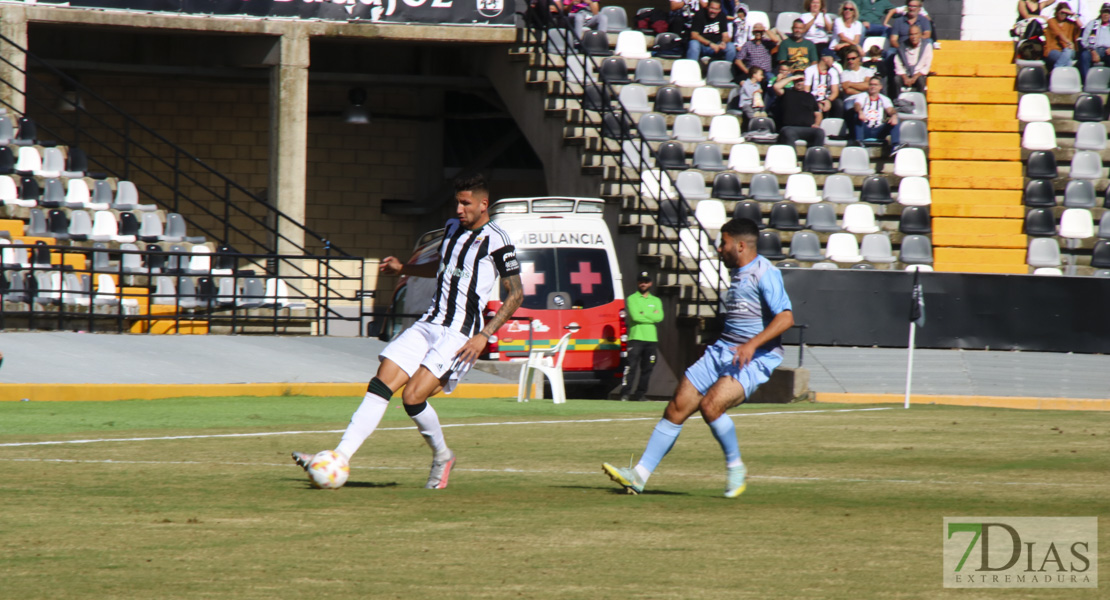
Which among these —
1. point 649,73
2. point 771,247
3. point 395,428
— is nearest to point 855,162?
point 771,247

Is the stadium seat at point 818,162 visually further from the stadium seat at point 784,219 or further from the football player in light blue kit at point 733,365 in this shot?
the football player in light blue kit at point 733,365

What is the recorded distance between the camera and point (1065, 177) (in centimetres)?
2594

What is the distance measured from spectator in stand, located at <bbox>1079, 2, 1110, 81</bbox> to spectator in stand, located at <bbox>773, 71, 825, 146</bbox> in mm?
5801

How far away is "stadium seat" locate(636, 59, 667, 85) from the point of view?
88.9ft

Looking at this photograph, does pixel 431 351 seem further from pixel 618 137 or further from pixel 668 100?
pixel 668 100

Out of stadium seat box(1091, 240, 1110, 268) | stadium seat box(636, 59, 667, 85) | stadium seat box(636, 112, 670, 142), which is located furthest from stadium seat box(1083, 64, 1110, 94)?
stadium seat box(636, 112, 670, 142)

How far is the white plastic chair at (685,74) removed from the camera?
89.0ft

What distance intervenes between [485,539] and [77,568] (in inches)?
73.9

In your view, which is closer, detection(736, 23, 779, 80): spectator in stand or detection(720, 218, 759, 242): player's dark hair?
detection(720, 218, 759, 242): player's dark hair

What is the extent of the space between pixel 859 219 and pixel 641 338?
6.67m

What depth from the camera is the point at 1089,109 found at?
2675 centimetres

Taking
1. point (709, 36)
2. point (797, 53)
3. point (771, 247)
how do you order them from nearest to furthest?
1. point (771, 247)
2. point (797, 53)
3. point (709, 36)

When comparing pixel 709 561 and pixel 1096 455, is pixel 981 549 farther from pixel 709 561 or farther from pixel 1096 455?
pixel 1096 455

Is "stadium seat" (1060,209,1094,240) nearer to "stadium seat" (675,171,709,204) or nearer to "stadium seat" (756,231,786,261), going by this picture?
"stadium seat" (756,231,786,261)
